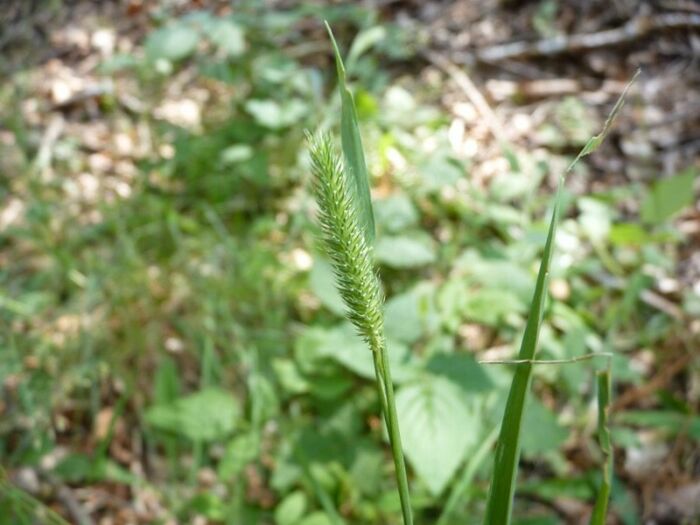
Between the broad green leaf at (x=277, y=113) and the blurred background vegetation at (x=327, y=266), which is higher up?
the broad green leaf at (x=277, y=113)

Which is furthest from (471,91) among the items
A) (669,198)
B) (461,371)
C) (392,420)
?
(392,420)

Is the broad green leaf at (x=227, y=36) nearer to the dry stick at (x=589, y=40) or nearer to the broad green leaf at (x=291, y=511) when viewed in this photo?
the dry stick at (x=589, y=40)

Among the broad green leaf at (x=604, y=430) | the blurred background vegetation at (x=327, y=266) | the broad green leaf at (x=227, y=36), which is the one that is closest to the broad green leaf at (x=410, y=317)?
the blurred background vegetation at (x=327, y=266)

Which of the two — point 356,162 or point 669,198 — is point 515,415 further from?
point 669,198

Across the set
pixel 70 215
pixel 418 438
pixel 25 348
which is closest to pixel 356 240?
pixel 418 438

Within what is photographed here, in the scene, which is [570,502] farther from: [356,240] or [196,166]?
[196,166]

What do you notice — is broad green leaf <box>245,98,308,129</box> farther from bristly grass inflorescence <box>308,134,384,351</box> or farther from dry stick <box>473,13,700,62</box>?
bristly grass inflorescence <box>308,134,384,351</box>

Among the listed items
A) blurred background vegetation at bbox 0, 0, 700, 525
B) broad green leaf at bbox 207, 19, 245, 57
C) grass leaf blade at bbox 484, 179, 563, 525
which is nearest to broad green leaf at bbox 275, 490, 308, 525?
blurred background vegetation at bbox 0, 0, 700, 525
